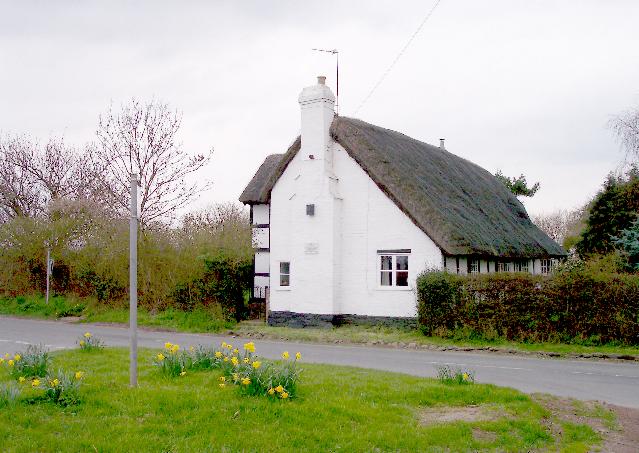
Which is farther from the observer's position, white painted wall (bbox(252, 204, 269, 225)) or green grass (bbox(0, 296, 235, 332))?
white painted wall (bbox(252, 204, 269, 225))

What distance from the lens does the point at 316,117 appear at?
80.6 feet

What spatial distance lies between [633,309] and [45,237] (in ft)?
82.8

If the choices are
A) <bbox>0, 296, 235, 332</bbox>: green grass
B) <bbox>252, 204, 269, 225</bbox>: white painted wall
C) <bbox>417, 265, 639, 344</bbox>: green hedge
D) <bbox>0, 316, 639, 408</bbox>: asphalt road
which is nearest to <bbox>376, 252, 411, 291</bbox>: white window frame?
<bbox>417, 265, 639, 344</bbox>: green hedge

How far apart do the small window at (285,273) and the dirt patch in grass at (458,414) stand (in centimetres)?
1629

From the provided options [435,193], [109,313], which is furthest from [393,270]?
[109,313]

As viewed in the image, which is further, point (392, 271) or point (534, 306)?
point (392, 271)

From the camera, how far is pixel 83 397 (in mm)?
8070

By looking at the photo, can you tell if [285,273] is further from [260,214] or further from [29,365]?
[29,365]

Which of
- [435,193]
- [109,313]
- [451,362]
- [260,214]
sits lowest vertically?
[451,362]

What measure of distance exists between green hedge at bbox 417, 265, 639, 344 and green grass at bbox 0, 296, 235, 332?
7927mm

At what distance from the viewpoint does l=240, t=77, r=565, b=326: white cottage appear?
23.1 metres

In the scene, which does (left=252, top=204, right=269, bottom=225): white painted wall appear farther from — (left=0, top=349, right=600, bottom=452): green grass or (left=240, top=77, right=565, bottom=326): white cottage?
(left=0, top=349, right=600, bottom=452): green grass

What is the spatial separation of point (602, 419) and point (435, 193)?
17.1 m

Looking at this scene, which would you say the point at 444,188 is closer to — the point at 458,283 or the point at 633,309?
the point at 458,283
